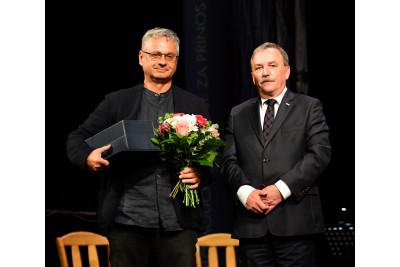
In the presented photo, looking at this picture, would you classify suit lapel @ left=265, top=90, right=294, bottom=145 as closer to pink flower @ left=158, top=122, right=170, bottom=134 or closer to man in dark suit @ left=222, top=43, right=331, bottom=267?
man in dark suit @ left=222, top=43, right=331, bottom=267

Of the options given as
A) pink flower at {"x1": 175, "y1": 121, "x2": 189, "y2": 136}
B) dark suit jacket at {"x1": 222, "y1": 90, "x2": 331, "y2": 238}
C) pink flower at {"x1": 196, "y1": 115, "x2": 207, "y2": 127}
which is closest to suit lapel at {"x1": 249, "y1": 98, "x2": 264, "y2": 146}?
dark suit jacket at {"x1": 222, "y1": 90, "x2": 331, "y2": 238}

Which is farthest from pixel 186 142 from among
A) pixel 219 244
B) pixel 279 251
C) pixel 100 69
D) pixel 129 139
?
pixel 100 69

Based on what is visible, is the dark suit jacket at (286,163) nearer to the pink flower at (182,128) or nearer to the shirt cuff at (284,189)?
the shirt cuff at (284,189)

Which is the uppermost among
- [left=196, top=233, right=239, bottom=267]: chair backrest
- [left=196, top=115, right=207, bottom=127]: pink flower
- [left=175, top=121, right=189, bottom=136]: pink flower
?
[left=196, top=115, right=207, bottom=127]: pink flower

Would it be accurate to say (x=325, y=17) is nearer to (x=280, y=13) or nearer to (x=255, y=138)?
(x=280, y=13)

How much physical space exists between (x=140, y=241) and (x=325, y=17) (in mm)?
3410

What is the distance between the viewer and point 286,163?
342 cm

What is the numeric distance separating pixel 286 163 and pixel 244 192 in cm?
27

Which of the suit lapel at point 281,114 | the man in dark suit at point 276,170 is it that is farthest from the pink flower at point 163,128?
the suit lapel at point 281,114

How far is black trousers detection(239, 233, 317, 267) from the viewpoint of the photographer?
10.9 ft

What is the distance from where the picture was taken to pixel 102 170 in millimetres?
3348

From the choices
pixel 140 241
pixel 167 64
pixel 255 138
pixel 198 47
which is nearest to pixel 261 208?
pixel 255 138

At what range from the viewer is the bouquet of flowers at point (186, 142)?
321cm

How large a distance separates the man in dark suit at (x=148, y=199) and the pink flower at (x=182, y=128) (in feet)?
0.72
